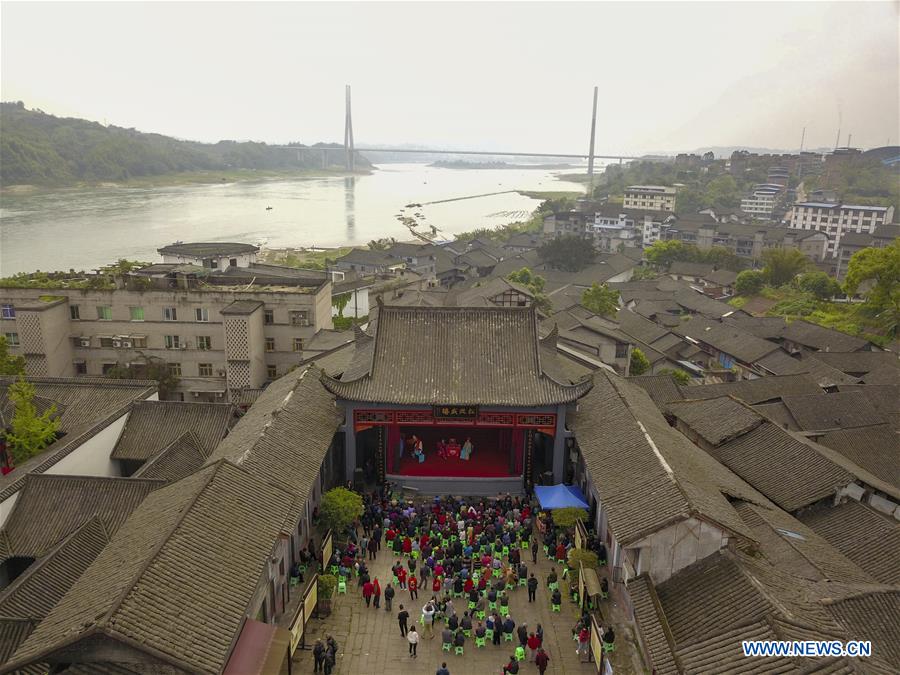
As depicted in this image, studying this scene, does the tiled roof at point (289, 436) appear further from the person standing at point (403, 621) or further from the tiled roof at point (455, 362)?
the person standing at point (403, 621)

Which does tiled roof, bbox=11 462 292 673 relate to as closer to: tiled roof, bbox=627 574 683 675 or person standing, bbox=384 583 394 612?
person standing, bbox=384 583 394 612

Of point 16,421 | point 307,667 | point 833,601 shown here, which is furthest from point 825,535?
point 16,421

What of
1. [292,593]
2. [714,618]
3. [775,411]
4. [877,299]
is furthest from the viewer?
[877,299]

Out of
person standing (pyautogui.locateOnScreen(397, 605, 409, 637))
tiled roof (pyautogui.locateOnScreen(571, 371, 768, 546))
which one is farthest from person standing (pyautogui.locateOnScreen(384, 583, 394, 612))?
tiled roof (pyautogui.locateOnScreen(571, 371, 768, 546))

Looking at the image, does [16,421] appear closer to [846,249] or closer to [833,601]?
[833,601]

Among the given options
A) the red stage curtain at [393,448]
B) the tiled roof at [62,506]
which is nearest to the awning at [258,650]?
the tiled roof at [62,506]

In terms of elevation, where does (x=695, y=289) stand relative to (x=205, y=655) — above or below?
below
